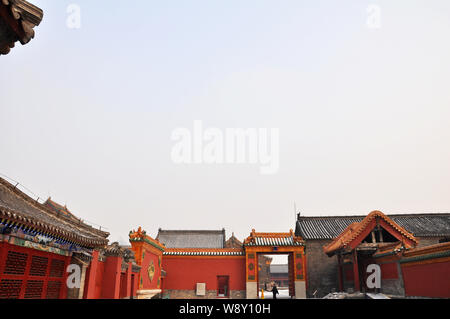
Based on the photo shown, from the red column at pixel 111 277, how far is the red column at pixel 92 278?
995 mm

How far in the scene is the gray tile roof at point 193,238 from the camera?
3581 centimetres

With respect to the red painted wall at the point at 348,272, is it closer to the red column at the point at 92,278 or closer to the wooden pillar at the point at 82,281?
the red column at the point at 92,278

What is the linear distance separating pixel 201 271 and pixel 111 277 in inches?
500

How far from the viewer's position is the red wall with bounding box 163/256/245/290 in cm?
2356

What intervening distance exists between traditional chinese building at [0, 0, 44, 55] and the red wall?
71.5 ft

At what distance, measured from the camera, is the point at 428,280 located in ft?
38.6

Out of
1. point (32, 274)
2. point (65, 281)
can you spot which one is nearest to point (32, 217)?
point (32, 274)

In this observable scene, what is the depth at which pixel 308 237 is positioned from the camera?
26.4m

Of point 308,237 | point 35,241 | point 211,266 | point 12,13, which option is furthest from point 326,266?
point 12,13

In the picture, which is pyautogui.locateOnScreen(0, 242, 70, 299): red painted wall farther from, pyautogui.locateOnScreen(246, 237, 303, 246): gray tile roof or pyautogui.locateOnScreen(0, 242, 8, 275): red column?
pyautogui.locateOnScreen(246, 237, 303, 246): gray tile roof

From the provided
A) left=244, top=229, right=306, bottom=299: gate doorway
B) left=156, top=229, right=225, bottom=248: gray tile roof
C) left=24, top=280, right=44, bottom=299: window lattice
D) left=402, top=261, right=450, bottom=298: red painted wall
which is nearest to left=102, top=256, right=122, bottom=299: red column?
left=24, top=280, right=44, bottom=299: window lattice

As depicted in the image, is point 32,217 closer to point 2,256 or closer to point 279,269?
point 2,256

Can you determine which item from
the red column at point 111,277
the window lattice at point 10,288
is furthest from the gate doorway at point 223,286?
the window lattice at point 10,288
